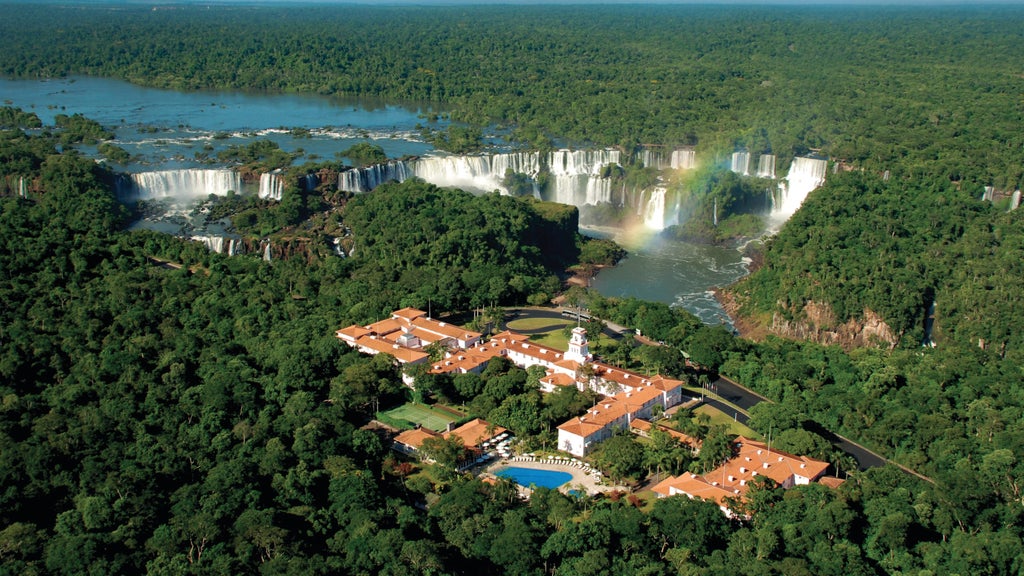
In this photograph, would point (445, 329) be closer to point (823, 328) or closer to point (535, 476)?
point (535, 476)

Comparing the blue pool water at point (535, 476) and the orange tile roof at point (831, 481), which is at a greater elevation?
the orange tile roof at point (831, 481)

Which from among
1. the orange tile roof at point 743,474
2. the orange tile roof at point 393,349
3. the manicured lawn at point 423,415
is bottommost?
the manicured lawn at point 423,415

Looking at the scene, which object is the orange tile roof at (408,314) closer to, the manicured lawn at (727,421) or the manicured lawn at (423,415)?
the manicured lawn at (423,415)

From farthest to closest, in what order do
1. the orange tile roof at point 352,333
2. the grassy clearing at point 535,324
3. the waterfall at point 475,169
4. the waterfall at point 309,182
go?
the waterfall at point 475,169 → the waterfall at point 309,182 → the grassy clearing at point 535,324 → the orange tile roof at point 352,333

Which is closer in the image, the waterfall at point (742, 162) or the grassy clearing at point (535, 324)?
the grassy clearing at point (535, 324)

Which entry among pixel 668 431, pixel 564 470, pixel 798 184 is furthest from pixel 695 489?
pixel 798 184

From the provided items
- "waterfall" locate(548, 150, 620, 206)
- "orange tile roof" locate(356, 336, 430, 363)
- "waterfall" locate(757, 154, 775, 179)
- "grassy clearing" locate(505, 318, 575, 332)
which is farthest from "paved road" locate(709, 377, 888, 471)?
"waterfall" locate(757, 154, 775, 179)

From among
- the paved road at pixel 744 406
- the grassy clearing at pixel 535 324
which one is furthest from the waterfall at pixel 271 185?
the paved road at pixel 744 406
